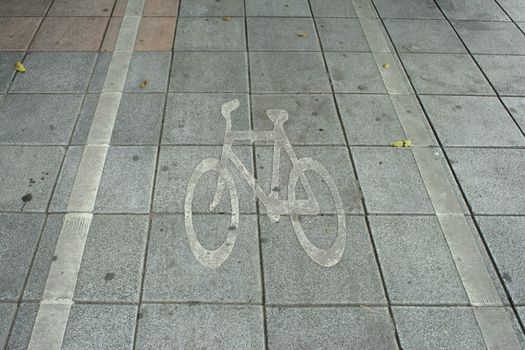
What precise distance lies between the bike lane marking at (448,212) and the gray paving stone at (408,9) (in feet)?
2.61

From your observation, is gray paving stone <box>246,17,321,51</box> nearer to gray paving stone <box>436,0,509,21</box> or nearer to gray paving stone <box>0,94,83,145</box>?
gray paving stone <box>436,0,509,21</box>

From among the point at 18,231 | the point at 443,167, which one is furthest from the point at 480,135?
the point at 18,231

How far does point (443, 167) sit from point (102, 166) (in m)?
3.05

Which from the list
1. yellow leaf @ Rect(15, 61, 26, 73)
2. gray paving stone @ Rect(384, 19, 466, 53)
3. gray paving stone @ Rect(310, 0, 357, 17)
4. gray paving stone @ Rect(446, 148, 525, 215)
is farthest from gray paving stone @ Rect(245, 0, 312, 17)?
gray paving stone @ Rect(446, 148, 525, 215)

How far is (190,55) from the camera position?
5281mm

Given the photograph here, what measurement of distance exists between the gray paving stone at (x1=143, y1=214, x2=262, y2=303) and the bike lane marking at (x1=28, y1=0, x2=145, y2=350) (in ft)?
1.76

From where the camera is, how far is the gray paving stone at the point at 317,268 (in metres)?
3.19

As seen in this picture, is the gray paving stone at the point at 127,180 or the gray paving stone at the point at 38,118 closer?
the gray paving stone at the point at 127,180

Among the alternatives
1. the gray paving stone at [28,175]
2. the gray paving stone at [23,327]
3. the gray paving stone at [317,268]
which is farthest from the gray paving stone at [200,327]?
the gray paving stone at [28,175]

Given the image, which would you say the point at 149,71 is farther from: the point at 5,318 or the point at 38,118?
the point at 5,318

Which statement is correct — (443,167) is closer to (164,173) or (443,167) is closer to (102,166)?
(164,173)

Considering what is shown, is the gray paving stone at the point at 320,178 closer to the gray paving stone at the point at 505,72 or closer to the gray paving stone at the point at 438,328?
the gray paving stone at the point at 438,328

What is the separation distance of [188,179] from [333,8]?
368 centimetres

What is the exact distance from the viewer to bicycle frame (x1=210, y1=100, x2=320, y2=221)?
3.71 m
